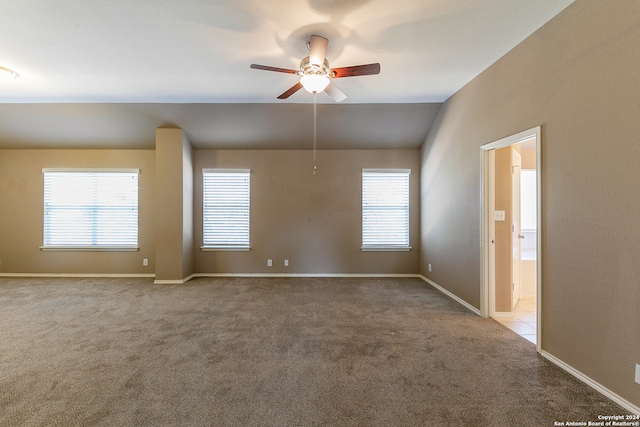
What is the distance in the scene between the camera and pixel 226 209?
535 centimetres

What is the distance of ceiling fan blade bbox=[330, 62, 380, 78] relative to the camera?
2.35m

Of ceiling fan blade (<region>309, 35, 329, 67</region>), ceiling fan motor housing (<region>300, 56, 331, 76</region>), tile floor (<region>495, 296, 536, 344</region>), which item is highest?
ceiling fan blade (<region>309, 35, 329, 67</region>)

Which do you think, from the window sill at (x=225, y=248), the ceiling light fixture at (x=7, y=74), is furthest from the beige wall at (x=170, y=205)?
the ceiling light fixture at (x=7, y=74)

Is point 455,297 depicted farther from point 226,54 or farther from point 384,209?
point 226,54

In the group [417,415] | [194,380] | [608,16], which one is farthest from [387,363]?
[608,16]

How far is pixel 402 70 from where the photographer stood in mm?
3291

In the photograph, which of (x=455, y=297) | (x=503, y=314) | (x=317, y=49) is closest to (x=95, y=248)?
(x=317, y=49)

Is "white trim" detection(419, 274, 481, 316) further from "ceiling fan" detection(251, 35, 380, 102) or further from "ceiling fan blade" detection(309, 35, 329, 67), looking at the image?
"ceiling fan blade" detection(309, 35, 329, 67)

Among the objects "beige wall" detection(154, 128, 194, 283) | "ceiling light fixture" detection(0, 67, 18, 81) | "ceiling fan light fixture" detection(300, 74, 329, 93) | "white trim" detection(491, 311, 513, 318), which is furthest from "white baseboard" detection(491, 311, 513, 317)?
"ceiling light fixture" detection(0, 67, 18, 81)

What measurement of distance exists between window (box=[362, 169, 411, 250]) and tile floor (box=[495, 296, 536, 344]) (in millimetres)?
2112

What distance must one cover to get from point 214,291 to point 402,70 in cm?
423

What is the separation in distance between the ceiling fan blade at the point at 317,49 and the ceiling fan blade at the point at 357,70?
0.19 m

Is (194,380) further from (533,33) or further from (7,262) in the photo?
(7,262)

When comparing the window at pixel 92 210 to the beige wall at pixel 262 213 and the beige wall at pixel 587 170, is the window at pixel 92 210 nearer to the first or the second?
the beige wall at pixel 262 213
